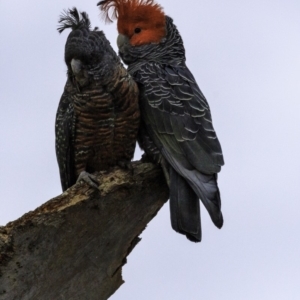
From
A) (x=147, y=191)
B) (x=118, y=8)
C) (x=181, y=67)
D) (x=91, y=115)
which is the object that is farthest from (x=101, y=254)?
(x=118, y=8)

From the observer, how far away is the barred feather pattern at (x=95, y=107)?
604cm

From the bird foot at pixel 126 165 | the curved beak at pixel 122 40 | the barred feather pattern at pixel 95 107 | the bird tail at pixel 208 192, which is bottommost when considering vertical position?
the bird tail at pixel 208 192

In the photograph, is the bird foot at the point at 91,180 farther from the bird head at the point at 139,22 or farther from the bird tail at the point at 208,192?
the bird head at the point at 139,22

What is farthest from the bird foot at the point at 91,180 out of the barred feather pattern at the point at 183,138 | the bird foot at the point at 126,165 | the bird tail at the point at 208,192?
the bird tail at the point at 208,192

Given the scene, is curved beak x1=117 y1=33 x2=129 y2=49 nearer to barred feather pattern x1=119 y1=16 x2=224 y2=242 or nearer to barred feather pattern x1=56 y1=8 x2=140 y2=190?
barred feather pattern x1=119 y1=16 x2=224 y2=242

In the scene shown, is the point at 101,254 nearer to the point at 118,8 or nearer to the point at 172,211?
the point at 172,211

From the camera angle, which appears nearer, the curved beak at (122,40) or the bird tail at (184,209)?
the bird tail at (184,209)

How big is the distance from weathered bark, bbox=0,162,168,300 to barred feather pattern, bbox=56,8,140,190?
0.30 metres

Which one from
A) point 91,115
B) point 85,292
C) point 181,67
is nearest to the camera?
point 85,292

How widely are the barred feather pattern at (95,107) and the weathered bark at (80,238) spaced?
11.8 inches

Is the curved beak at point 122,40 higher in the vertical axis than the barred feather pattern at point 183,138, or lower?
higher

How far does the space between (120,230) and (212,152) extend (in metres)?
1.11

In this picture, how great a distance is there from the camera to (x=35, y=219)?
5316 millimetres

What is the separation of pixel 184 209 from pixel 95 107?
1216mm
